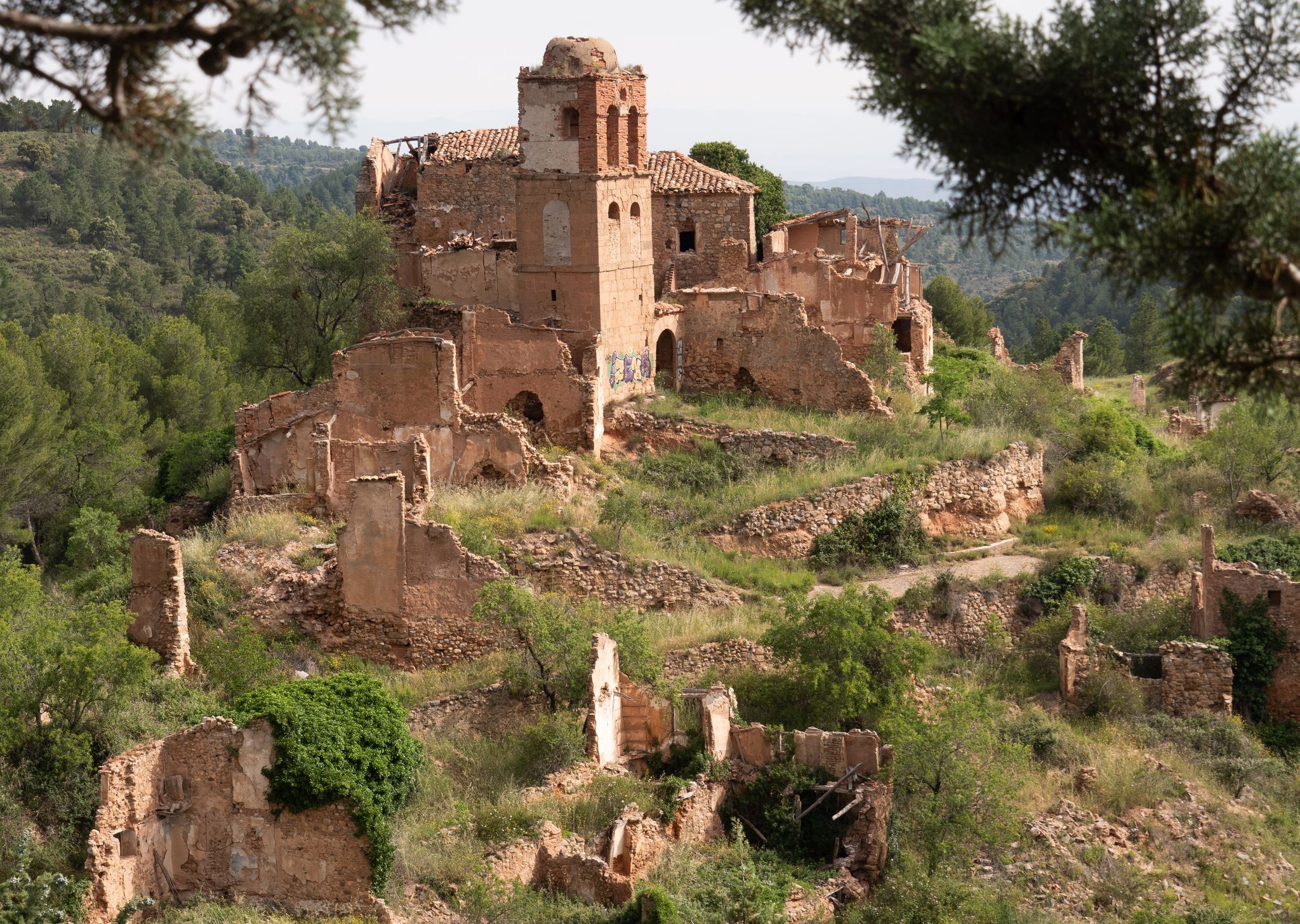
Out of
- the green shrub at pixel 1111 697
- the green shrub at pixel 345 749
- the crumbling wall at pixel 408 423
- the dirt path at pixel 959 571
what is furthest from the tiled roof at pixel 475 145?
the green shrub at pixel 345 749

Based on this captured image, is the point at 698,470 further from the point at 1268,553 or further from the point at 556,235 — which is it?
the point at 1268,553

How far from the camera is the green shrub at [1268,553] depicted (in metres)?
24.4

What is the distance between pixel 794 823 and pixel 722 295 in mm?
13146

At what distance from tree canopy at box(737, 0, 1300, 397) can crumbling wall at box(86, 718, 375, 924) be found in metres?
9.08

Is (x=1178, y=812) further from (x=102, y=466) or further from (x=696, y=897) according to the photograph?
(x=102, y=466)

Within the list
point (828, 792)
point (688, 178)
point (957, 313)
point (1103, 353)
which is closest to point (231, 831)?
point (828, 792)

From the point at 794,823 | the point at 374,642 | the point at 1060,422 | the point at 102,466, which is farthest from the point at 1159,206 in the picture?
the point at 102,466

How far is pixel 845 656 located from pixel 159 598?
815 cm

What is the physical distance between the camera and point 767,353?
1158 inches

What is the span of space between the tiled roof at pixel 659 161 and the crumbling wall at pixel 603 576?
40.1 ft

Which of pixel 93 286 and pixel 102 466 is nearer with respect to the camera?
pixel 102 466

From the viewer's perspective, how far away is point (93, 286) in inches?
2657

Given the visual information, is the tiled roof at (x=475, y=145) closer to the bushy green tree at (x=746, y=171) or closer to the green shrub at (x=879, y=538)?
the bushy green tree at (x=746, y=171)

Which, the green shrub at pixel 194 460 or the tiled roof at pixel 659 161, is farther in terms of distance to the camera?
the tiled roof at pixel 659 161
